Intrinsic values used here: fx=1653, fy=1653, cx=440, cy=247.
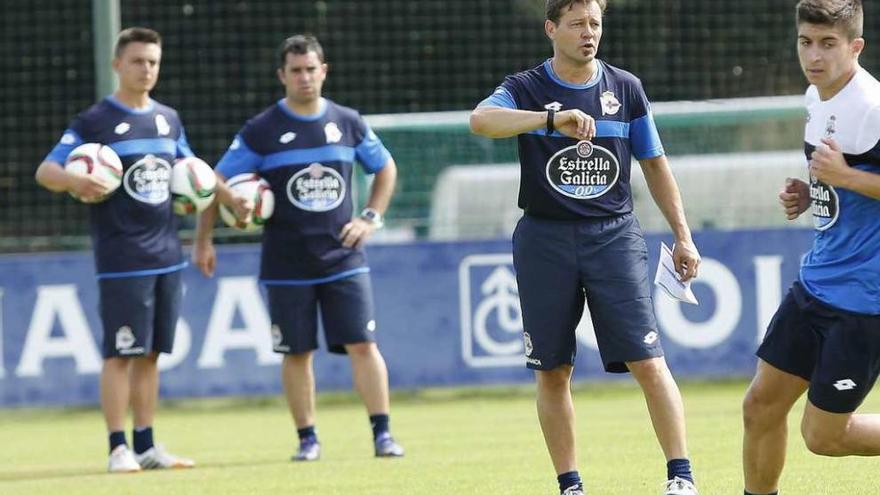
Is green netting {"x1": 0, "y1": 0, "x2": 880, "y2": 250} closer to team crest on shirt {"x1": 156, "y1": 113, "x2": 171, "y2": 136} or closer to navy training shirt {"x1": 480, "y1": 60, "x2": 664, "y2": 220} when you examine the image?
team crest on shirt {"x1": 156, "y1": 113, "x2": 171, "y2": 136}

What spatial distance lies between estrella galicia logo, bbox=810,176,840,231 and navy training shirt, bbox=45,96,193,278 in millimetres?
4579

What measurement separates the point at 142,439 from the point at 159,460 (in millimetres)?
171

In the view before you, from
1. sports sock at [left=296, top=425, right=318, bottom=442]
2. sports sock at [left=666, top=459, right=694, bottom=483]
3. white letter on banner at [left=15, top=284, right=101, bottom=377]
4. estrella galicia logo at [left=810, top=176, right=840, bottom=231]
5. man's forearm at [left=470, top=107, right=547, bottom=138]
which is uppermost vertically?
man's forearm at [left=470, top=107, right=547, bottom=138]

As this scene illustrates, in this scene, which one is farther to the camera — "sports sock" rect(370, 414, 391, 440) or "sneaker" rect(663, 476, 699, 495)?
"sports sock" rect(370, 414, 391, 440)

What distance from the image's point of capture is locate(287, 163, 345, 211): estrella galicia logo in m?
9.56

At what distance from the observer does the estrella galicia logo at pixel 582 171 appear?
6.61 m

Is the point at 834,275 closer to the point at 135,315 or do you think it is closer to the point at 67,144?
the point at 135,315

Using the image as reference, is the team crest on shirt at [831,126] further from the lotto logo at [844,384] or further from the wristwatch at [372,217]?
the wristwatch at [372,217]

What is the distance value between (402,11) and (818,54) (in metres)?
12.5

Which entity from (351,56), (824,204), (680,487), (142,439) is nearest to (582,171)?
(824,204)

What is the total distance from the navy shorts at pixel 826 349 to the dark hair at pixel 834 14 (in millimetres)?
938

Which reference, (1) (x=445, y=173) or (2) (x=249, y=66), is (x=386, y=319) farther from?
(2) (x=249, y=66)

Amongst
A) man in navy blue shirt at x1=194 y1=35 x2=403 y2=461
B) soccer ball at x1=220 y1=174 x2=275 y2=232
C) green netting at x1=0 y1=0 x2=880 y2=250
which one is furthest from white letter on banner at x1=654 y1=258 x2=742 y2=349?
green netting at x1=0 y1=0 x2=880 y2=250

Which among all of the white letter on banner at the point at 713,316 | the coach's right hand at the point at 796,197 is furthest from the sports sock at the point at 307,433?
the white letter on banner at the point at 713,316
